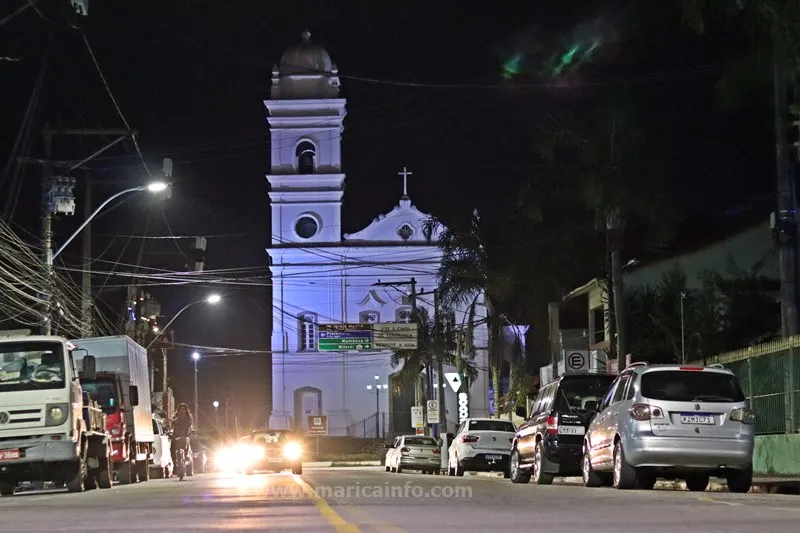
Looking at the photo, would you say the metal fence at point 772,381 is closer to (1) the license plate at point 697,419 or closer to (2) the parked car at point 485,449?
(1) the license plate at point 697,419

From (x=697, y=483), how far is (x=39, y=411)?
10.3m

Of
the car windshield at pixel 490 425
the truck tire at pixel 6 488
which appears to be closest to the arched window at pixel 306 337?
the car windshield at pixel 490 425

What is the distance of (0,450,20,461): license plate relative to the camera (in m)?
20.2

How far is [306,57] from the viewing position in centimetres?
7112

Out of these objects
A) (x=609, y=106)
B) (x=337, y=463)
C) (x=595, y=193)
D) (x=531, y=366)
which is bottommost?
(x=337, y=463)

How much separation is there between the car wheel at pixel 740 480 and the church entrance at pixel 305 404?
59560mm

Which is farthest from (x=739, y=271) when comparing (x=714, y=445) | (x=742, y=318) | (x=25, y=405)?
(x=25, y=405)

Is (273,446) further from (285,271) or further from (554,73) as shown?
(285,271)

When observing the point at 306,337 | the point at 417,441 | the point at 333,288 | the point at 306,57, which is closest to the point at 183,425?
the point at 417,441

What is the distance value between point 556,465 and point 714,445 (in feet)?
15.0

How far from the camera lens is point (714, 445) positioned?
17344 mm

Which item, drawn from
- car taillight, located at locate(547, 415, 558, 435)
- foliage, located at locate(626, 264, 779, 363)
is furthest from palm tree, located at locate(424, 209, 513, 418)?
car taillight, located at locate(547, 415, 558, 435)

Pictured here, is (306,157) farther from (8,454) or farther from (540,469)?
(8,454)

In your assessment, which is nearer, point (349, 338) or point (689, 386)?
point (689, 386)
